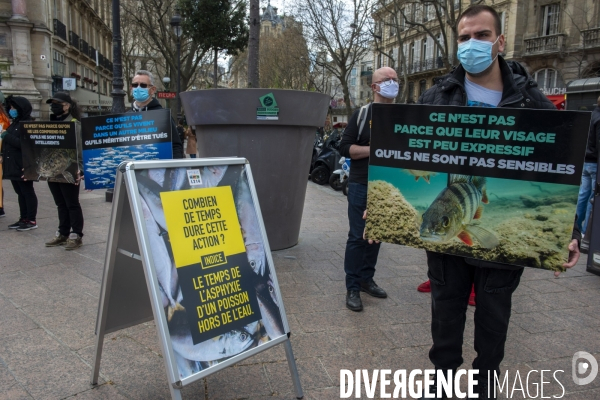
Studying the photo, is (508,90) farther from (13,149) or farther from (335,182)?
(335,182)

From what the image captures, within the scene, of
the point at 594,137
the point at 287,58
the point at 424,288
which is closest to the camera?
the point at 424,288

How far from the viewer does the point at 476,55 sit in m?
2.21

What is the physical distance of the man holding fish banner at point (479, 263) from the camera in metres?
2.20

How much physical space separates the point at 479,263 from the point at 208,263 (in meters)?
1.24

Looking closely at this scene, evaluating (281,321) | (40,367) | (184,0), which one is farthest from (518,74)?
(184,0)

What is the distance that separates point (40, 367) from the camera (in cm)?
280

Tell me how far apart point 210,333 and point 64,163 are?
394 cm

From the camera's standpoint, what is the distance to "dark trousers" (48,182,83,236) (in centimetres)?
535

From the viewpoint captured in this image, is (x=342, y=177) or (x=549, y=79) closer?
(x=342, y=177)

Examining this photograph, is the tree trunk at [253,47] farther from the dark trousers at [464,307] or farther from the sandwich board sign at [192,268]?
the dark trousers at [464,307]

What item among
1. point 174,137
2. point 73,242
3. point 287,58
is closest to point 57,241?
point 73,242

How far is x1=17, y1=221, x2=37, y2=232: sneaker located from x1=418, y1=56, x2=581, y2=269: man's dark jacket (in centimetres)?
591

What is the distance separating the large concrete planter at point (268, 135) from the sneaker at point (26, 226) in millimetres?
2873

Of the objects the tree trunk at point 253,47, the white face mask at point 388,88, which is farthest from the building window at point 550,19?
the white face mask at point 388,88
